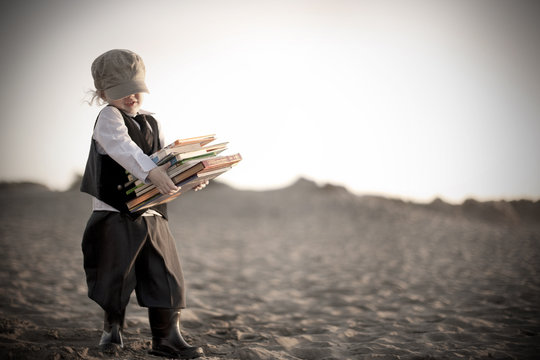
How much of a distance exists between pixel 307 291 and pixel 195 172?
3.21 m

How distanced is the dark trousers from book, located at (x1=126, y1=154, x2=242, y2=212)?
0.16 m

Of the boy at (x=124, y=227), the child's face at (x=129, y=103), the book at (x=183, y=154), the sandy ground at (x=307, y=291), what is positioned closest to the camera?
the book at (x=183, y=154)

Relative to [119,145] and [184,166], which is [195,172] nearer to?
[184,166]

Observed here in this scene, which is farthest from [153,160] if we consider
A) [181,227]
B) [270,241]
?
[181,227]

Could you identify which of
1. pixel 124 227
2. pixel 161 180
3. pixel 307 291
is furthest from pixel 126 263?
pixel 307 291

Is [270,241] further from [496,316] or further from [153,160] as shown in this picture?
[153,160]

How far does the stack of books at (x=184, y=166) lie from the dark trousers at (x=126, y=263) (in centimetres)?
16

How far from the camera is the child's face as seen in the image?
2201mm

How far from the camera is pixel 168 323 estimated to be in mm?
2285

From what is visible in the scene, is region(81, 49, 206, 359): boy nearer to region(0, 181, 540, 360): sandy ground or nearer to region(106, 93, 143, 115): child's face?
region(106, 93, 143, 115): child's face

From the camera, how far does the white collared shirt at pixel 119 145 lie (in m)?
1.96

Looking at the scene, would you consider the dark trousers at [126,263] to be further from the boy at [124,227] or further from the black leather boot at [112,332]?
the black leather boot at [112,332]

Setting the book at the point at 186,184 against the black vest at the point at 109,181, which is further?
the black vest at the point at 109,181

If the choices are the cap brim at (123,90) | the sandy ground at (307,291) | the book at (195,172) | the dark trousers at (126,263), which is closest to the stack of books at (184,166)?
the book at (195,172)
